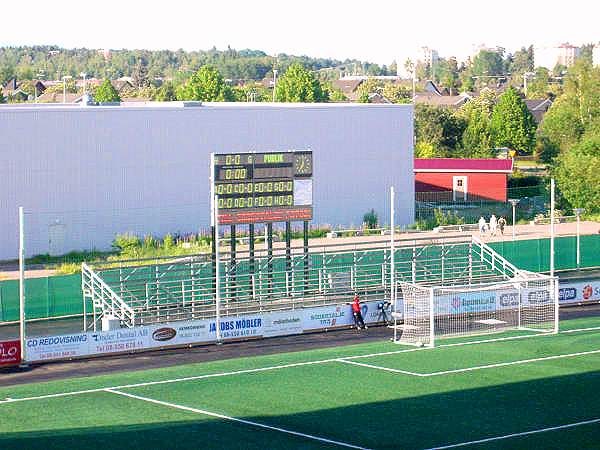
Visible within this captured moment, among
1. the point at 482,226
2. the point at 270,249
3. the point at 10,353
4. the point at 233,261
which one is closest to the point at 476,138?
the point at 482,226

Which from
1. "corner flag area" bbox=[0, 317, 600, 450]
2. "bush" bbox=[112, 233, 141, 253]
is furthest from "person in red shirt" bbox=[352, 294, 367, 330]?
"bush" bbox=[112, 233, 141, 253]

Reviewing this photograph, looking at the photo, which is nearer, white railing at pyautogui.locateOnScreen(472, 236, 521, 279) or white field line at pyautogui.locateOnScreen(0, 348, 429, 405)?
white field line at pyautogui.locateOnScreen(0, 348, 429, 405)

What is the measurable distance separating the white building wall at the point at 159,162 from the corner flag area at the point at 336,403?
27.3m

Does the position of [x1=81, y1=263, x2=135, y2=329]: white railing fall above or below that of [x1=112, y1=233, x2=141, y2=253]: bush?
below

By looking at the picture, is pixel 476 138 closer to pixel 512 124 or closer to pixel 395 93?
pixel 512 124

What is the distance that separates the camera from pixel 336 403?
27.2 m

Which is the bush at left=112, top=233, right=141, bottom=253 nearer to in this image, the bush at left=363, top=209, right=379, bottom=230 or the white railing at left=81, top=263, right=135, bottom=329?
the bush at left=363, top=209, right=379, bottom=230

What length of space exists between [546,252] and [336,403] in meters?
27.2

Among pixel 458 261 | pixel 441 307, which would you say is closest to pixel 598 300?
pixel 458 261

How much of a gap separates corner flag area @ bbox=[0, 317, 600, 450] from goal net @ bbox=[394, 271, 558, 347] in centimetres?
226

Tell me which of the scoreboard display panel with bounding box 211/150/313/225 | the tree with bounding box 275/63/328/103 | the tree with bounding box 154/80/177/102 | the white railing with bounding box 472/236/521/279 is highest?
the tree with bounding box 154/80/177/102

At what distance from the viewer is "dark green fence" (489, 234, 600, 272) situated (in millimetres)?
50625

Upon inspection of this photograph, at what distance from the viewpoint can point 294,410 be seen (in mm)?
26438

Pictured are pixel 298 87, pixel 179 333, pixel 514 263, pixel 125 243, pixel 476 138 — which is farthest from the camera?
pixel 298 87
